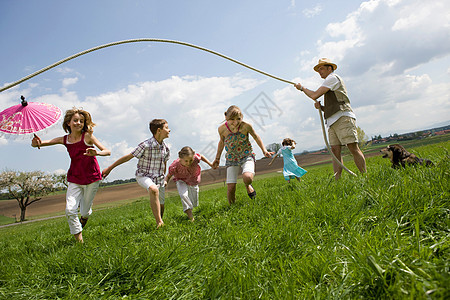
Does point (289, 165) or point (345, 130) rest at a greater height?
point (345, 130)

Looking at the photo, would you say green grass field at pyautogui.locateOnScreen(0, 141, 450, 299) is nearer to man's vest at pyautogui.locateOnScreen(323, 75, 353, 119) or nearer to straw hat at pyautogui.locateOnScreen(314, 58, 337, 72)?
man's vest at pyautogui.locateOnScreen(323, 75, 353, 119)

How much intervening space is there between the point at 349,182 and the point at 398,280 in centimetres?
237

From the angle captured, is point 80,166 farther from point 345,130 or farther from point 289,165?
point 289,165

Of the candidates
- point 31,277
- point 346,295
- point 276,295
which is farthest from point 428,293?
point 31,277

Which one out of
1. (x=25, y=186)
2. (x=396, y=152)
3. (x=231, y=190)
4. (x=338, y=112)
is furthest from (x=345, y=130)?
(x=25, y=186)

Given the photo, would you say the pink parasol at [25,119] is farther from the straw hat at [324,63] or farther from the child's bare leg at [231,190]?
the straw hat at [324,63]

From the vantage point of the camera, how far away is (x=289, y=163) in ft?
27.8

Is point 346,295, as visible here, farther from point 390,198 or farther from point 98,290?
point 98,290

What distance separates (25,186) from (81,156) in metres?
55.8

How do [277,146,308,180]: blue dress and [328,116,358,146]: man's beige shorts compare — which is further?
[277,146,308,180]: blue dress

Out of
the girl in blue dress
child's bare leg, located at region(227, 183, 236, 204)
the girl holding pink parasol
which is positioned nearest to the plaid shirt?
the girl holding pink parasol

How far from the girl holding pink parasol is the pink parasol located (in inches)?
18.0

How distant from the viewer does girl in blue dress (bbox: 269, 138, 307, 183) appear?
8.10 m

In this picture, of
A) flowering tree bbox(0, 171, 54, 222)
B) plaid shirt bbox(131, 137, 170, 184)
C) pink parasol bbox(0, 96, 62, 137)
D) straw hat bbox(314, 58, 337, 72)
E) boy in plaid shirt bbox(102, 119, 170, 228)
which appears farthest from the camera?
flowering tree bbox(0, 171, 54, 222)
